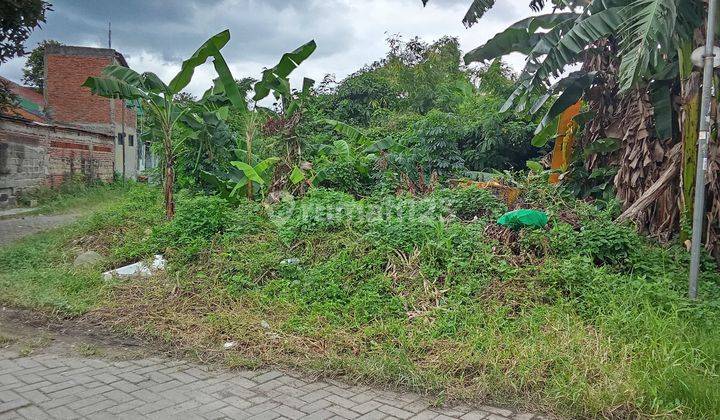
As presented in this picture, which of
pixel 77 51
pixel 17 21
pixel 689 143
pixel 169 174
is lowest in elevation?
pixel 169 174

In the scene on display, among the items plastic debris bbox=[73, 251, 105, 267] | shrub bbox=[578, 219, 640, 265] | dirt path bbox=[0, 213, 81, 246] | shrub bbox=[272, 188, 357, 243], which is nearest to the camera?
shrub bbox=[578, 219, 640, 265]

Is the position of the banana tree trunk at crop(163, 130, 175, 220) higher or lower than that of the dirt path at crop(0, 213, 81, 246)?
higher

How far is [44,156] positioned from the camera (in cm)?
1572

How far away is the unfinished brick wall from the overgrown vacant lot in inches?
353

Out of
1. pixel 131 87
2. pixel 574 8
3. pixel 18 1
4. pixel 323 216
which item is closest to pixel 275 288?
pixel 323 216

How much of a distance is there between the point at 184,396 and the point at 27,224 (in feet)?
33.9

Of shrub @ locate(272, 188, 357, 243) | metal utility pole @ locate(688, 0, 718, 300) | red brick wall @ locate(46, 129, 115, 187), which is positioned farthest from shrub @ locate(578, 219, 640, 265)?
red brick wall @ locate(46, 129, 115, 187)

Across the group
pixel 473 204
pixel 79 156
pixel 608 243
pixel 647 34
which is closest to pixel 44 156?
pixel 79 156

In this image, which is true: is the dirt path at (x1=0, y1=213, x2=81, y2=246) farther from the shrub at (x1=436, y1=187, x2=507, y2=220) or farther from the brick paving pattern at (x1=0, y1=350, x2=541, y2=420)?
the shrub at (x1=436, y1=187, x2=507, y2=220)

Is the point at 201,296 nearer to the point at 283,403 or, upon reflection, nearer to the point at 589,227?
the point at 283,403

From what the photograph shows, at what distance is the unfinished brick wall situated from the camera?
14227 millimetres

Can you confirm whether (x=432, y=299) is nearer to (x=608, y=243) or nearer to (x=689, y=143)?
(x=608, y=243)

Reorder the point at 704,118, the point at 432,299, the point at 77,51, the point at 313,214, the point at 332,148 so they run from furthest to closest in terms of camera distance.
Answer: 1. the point at 77,51
2. the point at 332,148
3. the point at 313,214
4. the point at 432,299
5. the point at 704,118

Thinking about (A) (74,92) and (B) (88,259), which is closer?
(B) (88,259)
